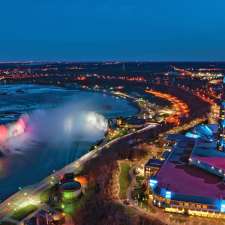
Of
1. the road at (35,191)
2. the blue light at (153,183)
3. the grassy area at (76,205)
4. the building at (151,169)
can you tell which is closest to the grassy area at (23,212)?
the road at (35,191)

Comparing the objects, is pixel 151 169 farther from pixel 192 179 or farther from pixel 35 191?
pixel 35 191

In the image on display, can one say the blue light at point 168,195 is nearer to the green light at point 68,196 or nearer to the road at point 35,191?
the green light at point 68,196

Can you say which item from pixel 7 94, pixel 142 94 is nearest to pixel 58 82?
pixel 7 94

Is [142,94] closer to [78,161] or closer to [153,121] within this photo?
[153,121]

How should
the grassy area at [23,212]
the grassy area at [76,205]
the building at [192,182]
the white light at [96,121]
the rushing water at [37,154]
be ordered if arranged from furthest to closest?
the white light at [96,121]
the rushing water at [37,154]
the grassy area at [76,205]
the building at [192,182]
the grassy area at [23,212]

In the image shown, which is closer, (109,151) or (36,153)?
(109,151)
